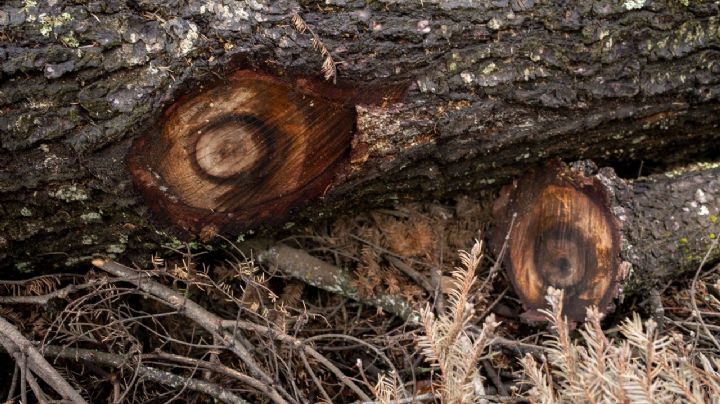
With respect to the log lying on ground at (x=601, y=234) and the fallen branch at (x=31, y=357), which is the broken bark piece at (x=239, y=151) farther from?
the log lying on ground at (x=601, y=234)

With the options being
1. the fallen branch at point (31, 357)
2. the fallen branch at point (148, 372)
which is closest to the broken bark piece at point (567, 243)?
the fallen branch at point (148, 372)

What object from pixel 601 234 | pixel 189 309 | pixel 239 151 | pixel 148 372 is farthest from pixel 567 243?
pixel 148 372

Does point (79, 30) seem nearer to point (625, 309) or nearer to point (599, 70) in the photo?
point (599, 70)

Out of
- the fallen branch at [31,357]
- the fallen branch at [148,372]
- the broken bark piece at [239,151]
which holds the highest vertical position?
the broken bark piece at [239,151]

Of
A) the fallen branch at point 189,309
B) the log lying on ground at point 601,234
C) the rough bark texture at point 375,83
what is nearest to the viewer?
the rough bark texture at point 375,83

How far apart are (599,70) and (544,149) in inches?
14.4

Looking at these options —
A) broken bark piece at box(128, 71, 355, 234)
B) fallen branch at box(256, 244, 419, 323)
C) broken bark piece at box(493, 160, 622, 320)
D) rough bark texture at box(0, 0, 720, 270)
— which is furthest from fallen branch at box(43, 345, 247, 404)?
broken bark piece at box(493, 160, 622, 320)

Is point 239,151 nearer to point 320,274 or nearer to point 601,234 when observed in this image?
point 320,274

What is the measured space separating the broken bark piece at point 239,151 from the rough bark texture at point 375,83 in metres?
0.06

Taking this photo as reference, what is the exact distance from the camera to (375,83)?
2.11 m

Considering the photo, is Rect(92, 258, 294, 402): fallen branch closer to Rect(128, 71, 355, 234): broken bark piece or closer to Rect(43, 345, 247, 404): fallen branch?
Rect(43, 345, 247, 404): fallen branch

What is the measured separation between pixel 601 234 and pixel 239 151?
1.45 meters

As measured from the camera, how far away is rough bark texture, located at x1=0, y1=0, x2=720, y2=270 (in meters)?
1.91

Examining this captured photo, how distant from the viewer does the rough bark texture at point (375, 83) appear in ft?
6.27
